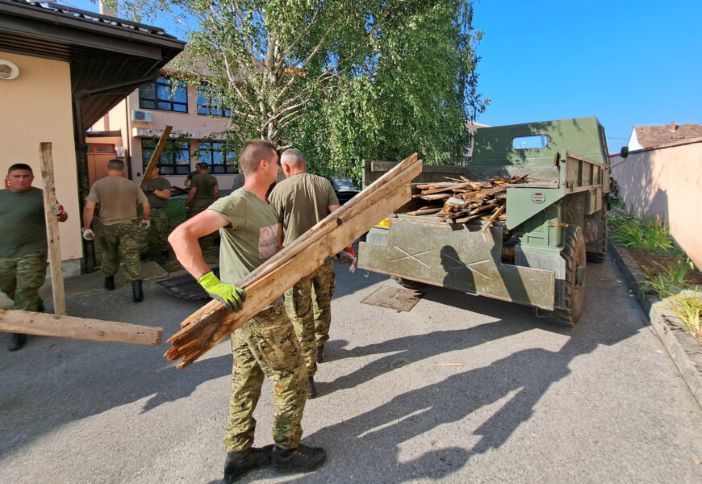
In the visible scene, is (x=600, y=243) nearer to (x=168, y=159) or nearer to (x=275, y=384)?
(x=275, y=384)

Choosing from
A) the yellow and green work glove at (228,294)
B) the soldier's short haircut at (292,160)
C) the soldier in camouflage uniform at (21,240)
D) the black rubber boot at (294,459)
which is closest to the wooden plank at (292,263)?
the yellow and green work glove at (228,294)

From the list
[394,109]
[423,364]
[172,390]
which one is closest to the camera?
[172,390]

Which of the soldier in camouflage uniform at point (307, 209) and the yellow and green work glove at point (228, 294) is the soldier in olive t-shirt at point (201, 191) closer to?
the soldier in camouflage uniform at point (307, 209)

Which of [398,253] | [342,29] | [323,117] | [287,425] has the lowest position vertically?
[287,425]

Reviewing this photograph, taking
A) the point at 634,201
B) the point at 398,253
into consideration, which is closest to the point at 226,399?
the point at 398,253

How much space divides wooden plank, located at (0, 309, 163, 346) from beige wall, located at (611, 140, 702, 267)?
8.22 m

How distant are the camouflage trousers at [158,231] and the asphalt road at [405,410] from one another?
12.1 ft

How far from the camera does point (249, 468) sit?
7.42 feet

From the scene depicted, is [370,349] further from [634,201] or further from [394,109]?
[634,201]

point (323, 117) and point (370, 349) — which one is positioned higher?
point (323, 117)

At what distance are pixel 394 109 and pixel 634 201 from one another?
29.6 feet

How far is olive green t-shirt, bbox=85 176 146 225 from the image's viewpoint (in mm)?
5312

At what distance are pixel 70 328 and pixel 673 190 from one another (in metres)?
11.0

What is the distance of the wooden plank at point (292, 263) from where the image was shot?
1.76m
